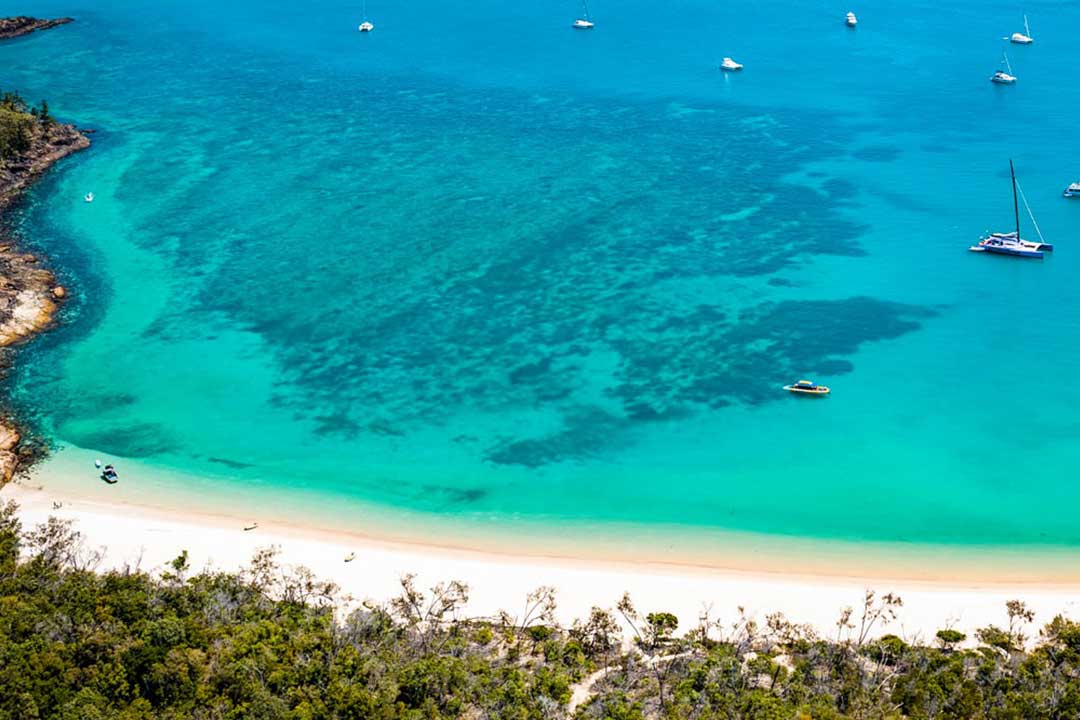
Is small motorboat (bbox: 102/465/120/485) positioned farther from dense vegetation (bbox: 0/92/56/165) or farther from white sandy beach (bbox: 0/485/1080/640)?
dense vegetation (bbox: 0/92/56/165)

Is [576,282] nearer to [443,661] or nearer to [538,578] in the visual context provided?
[538,578]

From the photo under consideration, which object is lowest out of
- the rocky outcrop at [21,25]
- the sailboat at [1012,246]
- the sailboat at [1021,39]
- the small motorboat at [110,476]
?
the small motorboat at [110,476]

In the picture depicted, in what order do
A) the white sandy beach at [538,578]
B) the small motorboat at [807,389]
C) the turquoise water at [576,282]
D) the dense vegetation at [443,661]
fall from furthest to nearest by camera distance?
the small motorboat at [807,389] < the turquoise water at [576,282] < the white sandy beach at [538,578] < the dense vegetation at [443,661]

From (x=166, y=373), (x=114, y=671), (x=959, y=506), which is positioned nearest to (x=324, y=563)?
(x=114, y=671)

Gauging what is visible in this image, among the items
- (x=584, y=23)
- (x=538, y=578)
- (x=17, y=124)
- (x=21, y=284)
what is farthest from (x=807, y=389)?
(x=584, y=23)

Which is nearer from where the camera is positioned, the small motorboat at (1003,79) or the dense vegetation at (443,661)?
the dense vegetation at (443,661)

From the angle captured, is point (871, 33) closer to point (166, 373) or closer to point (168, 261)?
point (168, 261)

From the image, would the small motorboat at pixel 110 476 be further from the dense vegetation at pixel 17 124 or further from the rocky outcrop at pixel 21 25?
the rocky outcrop at pixel 21 25

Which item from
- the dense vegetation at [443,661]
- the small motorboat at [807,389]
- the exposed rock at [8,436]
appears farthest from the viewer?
the small motorboat at [807,389]

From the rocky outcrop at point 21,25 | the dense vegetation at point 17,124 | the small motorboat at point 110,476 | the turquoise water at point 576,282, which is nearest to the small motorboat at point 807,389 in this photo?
the turquoise water at point 576,282
